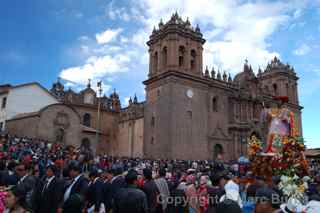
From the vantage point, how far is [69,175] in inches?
264

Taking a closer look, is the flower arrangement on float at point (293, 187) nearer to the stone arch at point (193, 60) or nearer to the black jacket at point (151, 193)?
the black jacket at point (151, 193)

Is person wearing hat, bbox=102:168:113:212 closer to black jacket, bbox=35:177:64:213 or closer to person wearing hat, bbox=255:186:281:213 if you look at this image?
black jacket, bbox=35:177:64:213

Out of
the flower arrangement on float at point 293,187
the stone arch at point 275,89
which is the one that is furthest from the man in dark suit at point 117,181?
the stone arch at point 275,89

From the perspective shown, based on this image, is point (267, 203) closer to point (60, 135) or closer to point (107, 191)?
point (107, 191)

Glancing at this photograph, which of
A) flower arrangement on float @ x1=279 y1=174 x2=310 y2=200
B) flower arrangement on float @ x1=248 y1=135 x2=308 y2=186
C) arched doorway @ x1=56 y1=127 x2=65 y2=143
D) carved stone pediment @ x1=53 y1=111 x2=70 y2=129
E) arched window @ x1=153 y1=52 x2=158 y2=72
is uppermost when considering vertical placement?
arched window @ x1=153 y1=52 x2=158 y2=72

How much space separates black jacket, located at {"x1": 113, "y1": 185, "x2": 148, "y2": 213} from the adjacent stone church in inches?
1009

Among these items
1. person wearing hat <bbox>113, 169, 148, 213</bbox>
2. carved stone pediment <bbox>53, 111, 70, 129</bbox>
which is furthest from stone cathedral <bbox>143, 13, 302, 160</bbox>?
person wearing hat <bbox>113, 169, 148, 213</bbox>

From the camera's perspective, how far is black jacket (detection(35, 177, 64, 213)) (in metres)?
5.99

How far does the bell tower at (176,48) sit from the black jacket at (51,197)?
27.6m

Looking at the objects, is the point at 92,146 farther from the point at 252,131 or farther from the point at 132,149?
the point at 252,131

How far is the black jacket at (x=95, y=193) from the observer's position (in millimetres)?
7226

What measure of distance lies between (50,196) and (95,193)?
1419mm

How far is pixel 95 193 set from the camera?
23.9 feet

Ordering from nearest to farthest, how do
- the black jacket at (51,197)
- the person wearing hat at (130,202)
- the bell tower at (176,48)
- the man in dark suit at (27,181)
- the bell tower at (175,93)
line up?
the person wearing hat at (130,202), the man in dark suit at (27,181), the black jacket at (51,197), the bell tower at (175,93), the bell tower at (176,48)
